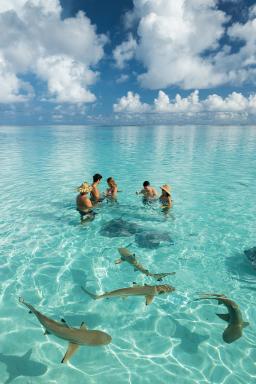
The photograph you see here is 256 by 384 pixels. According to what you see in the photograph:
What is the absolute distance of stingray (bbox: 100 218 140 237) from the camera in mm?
10828

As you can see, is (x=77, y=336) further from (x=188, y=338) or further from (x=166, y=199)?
(x=166, y=199)

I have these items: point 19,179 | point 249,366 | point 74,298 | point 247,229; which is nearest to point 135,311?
point 74,298

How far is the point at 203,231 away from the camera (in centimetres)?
1135

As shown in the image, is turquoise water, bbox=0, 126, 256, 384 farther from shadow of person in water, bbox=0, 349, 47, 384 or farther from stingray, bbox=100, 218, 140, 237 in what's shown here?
stingray, bbox=100, 218, 140, 237

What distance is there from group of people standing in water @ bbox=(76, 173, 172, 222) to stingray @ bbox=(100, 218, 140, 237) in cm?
112

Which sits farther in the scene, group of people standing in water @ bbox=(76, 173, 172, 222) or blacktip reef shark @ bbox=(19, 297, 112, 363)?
group of people standing in water @ bbox=(76, 173, 172, 222)

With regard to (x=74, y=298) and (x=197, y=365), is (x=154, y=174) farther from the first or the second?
(x=197, y=365)

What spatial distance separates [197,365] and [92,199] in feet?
30.8

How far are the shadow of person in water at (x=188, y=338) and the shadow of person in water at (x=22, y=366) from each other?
9.24 feet

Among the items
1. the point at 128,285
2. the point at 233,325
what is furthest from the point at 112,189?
the point at 233,325

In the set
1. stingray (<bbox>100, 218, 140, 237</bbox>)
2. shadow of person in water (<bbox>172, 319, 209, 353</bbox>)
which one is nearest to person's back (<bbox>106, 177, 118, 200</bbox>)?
stingray (<bbox>100, 218, 140, 237</bbox>)

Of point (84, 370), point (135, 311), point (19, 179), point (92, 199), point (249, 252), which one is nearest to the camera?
point (84, 370)

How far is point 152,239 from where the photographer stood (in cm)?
1032

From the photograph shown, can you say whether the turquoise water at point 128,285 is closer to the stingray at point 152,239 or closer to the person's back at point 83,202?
the stingray at point 152,239
